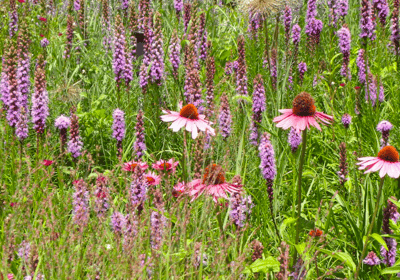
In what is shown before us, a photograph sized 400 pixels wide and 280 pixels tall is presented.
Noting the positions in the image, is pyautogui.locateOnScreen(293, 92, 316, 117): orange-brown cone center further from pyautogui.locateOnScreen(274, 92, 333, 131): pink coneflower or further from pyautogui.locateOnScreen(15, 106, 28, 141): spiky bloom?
pyautogui.locateOnScreen(15, 106, 28, 141): spiky bloom

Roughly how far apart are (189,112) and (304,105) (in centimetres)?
58

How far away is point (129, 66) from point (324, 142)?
1.66m

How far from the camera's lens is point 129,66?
3979mm

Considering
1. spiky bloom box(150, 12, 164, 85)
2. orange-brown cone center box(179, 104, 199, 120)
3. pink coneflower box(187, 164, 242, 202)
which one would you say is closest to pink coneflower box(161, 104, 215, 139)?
orange-brown cone center box(179, 104, 199, 120)

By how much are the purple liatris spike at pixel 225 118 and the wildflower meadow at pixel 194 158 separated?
1 centimetres

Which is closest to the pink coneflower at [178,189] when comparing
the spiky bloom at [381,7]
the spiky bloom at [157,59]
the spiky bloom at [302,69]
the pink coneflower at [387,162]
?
the pink coneflower at [387,162]

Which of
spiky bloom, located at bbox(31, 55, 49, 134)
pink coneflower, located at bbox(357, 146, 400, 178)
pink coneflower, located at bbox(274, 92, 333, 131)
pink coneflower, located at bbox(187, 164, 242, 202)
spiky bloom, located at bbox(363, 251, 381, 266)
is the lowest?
spiky bloom, located at bbox(363, 251, 381, 266)

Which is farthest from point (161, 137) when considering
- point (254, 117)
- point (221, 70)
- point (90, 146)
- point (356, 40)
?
A: point (356, 40)

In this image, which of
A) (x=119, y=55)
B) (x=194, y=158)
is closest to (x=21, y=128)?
(x=119, y=55)

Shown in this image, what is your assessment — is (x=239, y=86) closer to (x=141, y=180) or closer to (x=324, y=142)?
(x=324, y=142)

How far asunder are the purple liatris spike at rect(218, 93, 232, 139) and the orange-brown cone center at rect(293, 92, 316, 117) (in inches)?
42.8

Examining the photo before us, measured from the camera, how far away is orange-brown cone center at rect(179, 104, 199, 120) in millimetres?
2281

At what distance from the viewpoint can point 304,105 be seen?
1.93 metres

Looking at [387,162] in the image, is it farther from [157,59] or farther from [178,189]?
[157,59]
